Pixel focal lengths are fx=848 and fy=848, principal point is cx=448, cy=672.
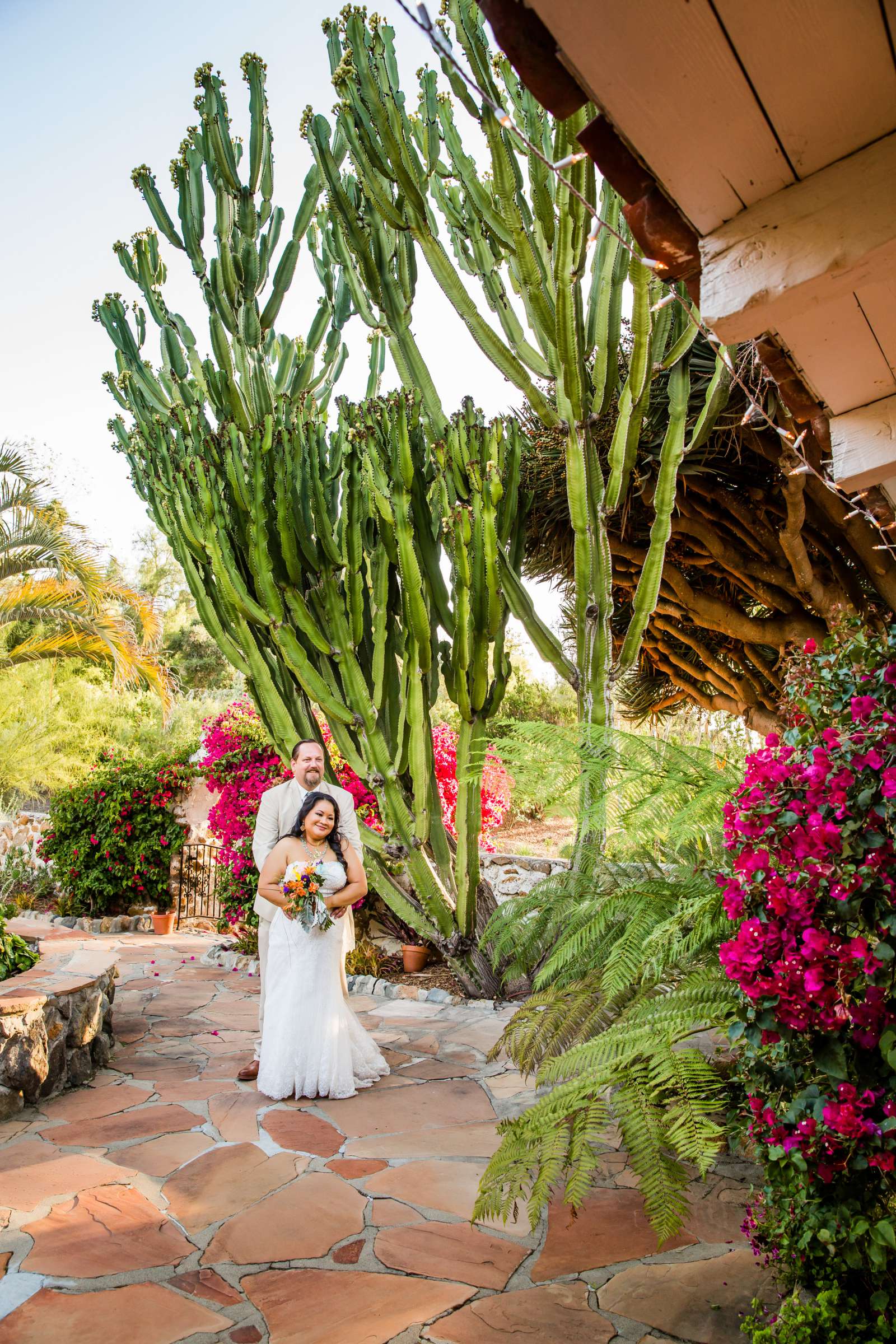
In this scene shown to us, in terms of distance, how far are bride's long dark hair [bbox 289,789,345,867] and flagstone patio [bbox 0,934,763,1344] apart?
46.4 inches

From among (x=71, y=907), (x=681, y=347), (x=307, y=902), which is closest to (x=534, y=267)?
(x=681, y=347)

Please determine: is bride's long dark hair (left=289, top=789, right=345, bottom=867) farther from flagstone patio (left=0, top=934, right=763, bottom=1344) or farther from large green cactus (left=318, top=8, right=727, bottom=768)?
large green cactus (left=318, top=8, right=727, bottom=768)

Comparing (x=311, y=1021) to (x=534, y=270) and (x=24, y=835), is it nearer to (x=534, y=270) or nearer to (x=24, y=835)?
(x=534, y=270)

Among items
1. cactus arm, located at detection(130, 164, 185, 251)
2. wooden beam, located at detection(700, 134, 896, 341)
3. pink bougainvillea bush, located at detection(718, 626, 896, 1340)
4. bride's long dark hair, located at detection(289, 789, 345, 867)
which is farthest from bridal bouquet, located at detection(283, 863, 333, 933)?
cactus arm, located at detection(130, 164, 185, 251)

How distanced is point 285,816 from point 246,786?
Answer: 3.35m

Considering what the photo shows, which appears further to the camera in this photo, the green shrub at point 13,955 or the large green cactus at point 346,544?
the large green cactus at point 346,544

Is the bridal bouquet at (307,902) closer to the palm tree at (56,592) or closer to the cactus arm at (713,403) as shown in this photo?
the cactus arm at (713,403)

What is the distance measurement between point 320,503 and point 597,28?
4.50 metres

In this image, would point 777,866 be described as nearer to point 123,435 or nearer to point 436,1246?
point 436,1246

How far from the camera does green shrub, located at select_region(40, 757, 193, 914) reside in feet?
30.9

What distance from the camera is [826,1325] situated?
1.80m

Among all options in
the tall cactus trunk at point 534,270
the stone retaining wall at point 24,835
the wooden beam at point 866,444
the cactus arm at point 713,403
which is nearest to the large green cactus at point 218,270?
the tall cactus trunk at point 534,270

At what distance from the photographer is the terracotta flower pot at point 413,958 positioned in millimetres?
6727

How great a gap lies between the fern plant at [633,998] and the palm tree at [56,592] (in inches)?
362
